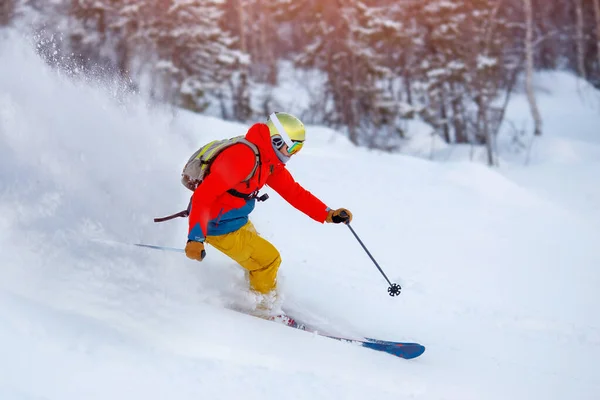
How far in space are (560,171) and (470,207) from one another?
641 cm

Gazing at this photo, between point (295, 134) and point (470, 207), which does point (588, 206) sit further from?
point (295, 134)

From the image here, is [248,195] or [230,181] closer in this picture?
[230,181]

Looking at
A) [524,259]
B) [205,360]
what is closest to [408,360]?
[205,360]

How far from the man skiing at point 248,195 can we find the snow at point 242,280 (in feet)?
1.32

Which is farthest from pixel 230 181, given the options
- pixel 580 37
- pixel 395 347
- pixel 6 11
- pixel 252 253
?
pixel 580 37

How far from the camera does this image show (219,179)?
3742 millimetres

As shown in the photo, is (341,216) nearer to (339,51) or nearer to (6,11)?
(339,51)

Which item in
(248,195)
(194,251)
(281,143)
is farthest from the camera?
(248,195)

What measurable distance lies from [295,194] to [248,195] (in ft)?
2.06

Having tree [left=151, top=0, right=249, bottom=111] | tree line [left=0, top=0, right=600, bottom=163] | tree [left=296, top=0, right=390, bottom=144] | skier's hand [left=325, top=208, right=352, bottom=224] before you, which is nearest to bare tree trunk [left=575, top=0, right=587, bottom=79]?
tree line [left=0, top=0, right=600, bottom=163]

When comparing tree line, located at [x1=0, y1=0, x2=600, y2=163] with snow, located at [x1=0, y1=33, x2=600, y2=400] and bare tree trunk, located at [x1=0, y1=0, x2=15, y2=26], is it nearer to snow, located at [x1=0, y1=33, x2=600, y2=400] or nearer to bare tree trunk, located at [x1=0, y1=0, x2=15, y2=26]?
bare tree trunk, located at [x1=0, y1=0, x2=15, y2=26]

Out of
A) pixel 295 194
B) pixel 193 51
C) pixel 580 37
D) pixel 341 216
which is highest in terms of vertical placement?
pixel 580 37

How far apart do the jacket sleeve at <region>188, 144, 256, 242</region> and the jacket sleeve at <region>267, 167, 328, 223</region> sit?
766 millimetres

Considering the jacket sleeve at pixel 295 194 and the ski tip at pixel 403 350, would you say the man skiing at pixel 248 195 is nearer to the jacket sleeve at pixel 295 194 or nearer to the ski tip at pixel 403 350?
the jacket sleeve at pixel 295 194
